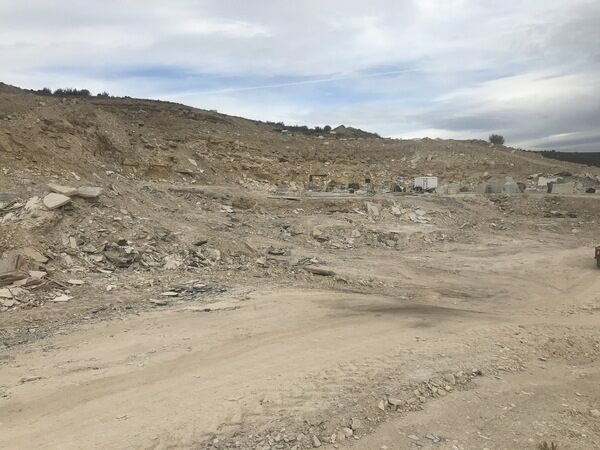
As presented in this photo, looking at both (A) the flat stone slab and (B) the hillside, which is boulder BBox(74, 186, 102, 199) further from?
(B) the hillside

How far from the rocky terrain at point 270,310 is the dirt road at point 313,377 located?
0.08ft

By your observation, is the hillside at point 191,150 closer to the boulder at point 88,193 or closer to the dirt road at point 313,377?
the boulder at point 88,193

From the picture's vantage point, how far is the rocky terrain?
4.76m

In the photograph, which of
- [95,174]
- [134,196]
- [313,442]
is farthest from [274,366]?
[95,174]

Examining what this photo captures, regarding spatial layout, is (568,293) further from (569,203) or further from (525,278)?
(569,203)

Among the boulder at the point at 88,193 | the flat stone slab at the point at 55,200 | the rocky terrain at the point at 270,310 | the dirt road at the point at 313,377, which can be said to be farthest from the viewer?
the boulder at the point at 88,193

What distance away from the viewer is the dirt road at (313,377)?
454 centimetres

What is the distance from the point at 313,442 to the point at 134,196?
36.8 ft

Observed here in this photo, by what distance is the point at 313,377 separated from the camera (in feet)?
18.2

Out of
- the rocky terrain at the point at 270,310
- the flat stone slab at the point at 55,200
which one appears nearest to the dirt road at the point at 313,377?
the rocky terrain at the point at 270,310

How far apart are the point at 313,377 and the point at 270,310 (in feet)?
8.59

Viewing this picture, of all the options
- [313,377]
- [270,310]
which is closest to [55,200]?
[270,310]

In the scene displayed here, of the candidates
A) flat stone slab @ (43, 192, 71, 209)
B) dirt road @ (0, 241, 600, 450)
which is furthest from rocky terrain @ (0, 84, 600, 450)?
flat stone slab @ (43, 192, 71, 209)

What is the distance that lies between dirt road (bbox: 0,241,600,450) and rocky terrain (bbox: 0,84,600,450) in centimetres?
2
